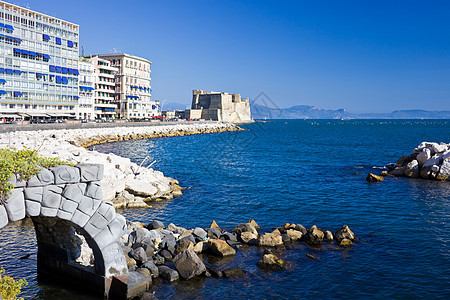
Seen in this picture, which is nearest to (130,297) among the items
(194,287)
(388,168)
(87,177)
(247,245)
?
(194,287)

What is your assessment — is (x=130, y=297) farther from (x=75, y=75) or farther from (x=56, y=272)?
(x=75, y=75)

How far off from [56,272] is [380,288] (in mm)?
11126

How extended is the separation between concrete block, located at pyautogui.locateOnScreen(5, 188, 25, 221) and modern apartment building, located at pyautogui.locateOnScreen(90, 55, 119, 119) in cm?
9455

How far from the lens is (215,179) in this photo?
114ft

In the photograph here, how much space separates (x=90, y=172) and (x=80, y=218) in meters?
1.31

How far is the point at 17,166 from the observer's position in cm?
839

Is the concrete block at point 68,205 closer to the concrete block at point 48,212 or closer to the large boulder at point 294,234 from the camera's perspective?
the concrete block at point 48,212

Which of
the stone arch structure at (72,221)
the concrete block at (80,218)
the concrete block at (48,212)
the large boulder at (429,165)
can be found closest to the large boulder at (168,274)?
the stone arch structure at (72,221)

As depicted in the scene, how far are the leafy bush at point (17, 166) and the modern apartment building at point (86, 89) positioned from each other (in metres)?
83.9

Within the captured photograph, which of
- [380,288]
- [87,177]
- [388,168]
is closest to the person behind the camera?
[87,177]

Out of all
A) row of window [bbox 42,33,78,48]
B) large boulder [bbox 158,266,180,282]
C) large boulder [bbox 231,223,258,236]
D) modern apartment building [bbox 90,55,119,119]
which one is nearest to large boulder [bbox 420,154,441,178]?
large boulder [bbox 231,223,258,236]

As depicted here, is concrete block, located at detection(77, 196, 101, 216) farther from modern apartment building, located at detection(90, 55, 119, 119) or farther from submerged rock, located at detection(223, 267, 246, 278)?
modern apartment building, located at detection(90, 55, 119, 119)

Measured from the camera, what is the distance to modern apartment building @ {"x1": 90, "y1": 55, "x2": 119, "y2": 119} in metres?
98.8

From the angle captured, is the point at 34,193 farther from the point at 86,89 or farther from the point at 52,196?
the point at 86,89
